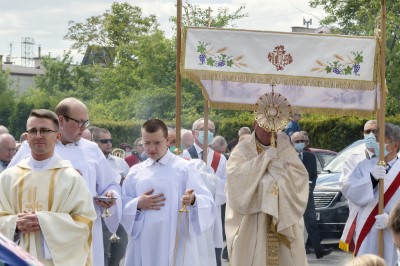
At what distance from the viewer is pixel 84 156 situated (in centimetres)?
830

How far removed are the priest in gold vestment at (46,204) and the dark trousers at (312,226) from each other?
841 cm

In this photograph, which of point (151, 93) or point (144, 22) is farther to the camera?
point (144, 22)

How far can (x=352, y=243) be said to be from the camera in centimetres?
1008

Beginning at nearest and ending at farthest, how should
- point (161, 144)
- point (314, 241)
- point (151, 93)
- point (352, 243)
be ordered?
point (161, 144) < point (352, 243) < point (314, 241) < point (151, 93)

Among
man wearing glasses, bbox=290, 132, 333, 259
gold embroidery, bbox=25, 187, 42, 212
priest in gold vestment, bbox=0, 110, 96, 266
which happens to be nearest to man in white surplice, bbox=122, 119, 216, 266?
priest in gold vestment, bbox=0, 110, 96, 266

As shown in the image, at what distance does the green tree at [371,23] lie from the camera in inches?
1152

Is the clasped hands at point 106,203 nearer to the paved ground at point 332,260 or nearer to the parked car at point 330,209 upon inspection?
the paved ground at point 332,260

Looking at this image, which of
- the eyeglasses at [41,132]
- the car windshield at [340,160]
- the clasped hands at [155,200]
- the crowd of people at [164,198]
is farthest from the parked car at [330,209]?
the eyeglasses at [41,132]

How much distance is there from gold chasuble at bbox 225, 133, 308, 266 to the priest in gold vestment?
8.07 feet

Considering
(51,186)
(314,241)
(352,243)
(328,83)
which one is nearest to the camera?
(51,186)

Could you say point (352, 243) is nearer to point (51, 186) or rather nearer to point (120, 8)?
point (51, 186)

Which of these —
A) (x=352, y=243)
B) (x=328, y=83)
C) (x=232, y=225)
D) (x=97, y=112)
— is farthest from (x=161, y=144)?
(x=97, y=112)

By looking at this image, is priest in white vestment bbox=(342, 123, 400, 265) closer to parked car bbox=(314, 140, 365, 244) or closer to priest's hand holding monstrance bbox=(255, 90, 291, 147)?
priest's hand holding monstrance bbox=(255, 90, 291, 147)

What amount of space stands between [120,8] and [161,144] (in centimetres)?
4583
